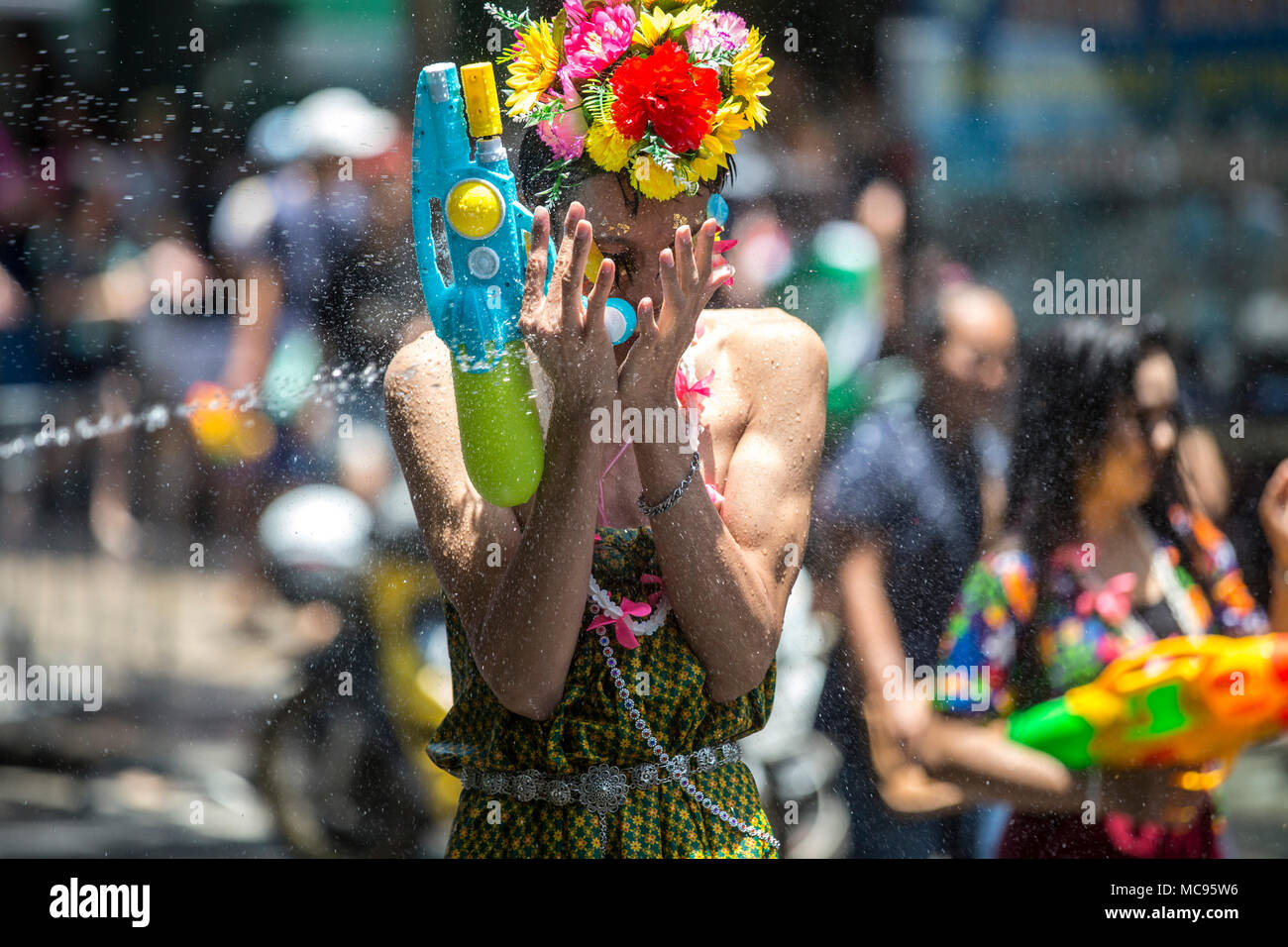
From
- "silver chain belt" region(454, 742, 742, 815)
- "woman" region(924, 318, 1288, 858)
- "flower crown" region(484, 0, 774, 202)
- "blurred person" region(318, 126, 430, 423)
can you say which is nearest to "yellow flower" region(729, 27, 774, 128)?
"flower crown" region(484, 0, 774, 202)

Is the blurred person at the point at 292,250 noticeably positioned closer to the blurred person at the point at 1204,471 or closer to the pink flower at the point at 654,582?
the pink flower at the point at 654,582

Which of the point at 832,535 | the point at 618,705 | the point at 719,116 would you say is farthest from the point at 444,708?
the point at 719,116

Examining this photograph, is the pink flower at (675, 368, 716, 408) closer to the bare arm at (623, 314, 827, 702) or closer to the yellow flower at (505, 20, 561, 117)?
the bare arm at (623, 314, 827, 702)

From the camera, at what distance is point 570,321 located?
63.6 inches

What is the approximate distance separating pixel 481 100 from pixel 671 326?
1.46ft

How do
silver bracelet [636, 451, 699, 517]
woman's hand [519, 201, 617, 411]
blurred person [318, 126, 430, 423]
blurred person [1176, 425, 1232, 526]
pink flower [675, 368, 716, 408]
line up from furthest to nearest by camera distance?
1. blurred person [1176, 425, 1232, 526]
2. blurred person [318, 126, 430, 423]
3. pink flower [675, 368, 716, 408]
4. silver bracelet [636, 451, 699, 517]
5. woman's hand [519, 201, 617, 411]

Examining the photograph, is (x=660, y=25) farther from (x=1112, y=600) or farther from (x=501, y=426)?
(x=1112, y=600)

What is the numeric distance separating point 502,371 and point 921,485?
190 centimetres

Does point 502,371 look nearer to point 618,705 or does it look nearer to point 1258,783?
point 618,705

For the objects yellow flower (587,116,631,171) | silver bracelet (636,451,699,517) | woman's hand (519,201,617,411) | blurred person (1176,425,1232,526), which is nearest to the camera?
woman's hand (519,201,617,411)

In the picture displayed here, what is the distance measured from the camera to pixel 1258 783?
141 inches

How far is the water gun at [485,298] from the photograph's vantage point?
1.76m

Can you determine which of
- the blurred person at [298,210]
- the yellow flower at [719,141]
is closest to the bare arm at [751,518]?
the yellow flower at [719,141]

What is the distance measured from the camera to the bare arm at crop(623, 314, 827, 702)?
1723 millimetres
